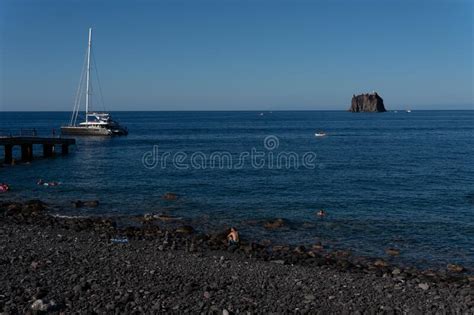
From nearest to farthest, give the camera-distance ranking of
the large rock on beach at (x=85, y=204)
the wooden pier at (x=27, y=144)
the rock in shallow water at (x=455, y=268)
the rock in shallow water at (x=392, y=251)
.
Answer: the rock in shallow water at (x=455, y=268)
the rock in shallow water at (x=392, y=251)
the large rock on beach at (x=85, y=204)
the wooden pier at (x=27, y=144)

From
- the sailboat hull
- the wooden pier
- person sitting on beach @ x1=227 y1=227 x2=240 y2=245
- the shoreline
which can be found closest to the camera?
the shoreline

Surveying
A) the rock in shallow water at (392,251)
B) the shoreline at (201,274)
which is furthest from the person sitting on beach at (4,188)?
the rock in shallow water at (392,251)

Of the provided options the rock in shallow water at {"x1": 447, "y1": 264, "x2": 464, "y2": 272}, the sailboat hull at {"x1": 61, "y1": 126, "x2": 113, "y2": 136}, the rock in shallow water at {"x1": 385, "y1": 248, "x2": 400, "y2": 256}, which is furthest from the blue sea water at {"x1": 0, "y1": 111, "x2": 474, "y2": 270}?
the sailboat hull at {"x1": 61, "y1": 126, "x2": 113, "y2": 136}

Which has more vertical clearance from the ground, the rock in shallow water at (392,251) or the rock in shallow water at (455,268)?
the rock in shallow water at (392,251)

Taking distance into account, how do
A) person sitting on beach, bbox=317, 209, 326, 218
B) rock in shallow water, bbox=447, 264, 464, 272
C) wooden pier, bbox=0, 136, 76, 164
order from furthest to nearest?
wooden pier, bbox=0, 136, 76, 164, person sitting on beach, bbox=317, 209, 326, 218, rock in shallow water, bbox=447, 264, 464, 272

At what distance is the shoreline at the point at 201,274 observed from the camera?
12.6 meters

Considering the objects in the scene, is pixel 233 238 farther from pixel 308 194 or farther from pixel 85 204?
pixel 308 194

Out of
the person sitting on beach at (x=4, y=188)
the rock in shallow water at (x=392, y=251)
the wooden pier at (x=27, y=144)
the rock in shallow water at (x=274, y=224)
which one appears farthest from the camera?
the wooden pier at (x=27, y=144)

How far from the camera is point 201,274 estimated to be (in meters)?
15.3

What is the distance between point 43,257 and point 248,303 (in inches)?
296

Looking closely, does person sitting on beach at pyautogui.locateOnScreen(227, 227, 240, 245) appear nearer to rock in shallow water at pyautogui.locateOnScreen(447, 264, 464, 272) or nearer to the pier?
rock in shallow water at pyautogui.locateOnScreen(447, 264, 464, 272)

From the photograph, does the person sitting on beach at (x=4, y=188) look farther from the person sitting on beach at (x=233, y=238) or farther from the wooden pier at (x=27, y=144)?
the person sitting on beach at (x=233, y=238)

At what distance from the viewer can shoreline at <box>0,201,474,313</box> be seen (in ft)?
41.2

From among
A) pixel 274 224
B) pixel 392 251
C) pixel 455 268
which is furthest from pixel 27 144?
pixel 455 268
